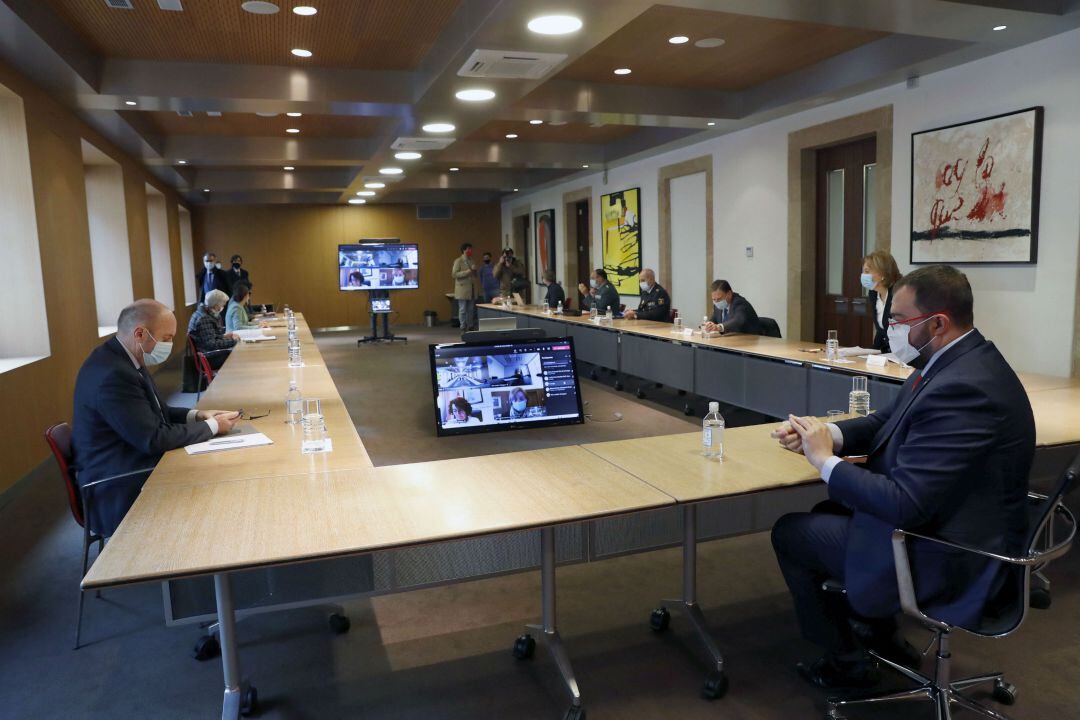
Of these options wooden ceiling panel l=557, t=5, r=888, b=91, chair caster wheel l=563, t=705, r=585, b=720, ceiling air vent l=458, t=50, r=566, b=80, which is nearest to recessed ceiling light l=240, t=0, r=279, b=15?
ceiling air vent l=458, t=50, r=566, b=80

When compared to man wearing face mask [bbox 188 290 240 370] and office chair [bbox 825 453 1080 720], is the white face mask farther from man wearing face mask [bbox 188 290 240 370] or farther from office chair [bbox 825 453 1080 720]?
man wearing face mask [bbox 188 290 240 370]

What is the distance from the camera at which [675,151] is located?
1000 centimetres

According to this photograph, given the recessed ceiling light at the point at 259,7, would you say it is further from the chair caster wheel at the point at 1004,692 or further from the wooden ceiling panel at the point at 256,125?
the chair caster wheel at the point at 1004,692

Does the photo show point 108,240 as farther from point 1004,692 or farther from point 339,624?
point 1004,692

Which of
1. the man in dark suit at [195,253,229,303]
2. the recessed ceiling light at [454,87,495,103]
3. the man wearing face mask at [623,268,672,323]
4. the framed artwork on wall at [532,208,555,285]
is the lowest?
the man wearing face mask at [623,268,672,323]

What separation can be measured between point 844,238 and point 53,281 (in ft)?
22.9

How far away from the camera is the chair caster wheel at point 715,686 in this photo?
240 cm

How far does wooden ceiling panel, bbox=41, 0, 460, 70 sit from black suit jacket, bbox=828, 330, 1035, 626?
3.98m

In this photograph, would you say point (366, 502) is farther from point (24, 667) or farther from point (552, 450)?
point (24, 667)

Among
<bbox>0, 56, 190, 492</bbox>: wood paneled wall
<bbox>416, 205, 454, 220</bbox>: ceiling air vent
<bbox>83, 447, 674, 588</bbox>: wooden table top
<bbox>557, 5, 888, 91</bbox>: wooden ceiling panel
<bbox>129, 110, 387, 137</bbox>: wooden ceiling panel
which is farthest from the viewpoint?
<bbox>416, 205, 454, 220</bbox>: ceiling air vent

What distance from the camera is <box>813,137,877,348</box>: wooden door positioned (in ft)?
23.9

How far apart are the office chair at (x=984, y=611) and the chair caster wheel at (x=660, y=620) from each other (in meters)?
0.70

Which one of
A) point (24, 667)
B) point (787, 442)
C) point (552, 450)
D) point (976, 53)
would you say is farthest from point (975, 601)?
point (976, 53)

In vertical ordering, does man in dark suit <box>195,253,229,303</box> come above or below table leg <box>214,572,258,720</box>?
above
